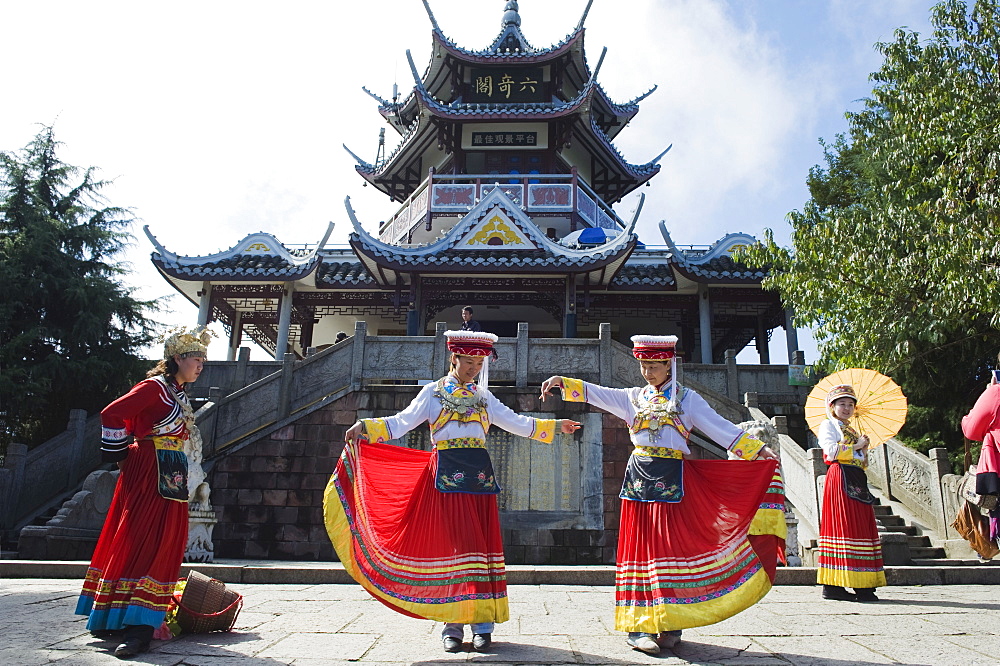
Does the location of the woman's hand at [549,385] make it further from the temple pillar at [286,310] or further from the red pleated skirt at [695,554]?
the temple pillar at [286,310]

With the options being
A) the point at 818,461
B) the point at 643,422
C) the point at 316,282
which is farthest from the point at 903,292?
the point at 316,282

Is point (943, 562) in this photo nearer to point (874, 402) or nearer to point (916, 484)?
point (916, 484)

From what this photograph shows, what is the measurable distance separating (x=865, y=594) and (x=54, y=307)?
11821 millimetres

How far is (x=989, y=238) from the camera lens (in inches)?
281

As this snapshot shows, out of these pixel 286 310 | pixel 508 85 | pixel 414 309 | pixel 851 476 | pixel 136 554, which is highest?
pixel 508 85

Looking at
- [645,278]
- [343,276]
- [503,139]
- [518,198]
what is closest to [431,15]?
[503,139]

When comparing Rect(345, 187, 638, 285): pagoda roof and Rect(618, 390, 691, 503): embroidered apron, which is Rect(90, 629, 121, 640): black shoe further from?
Rect(345, 187, 638, 285): pagoda roof

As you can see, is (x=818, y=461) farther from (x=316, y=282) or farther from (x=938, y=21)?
(x=316, y=282)

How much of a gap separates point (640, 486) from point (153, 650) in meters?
2.55

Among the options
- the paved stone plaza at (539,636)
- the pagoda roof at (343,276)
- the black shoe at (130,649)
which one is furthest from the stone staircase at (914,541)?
the pagoda roof at (343,276)

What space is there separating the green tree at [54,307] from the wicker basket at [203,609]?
26.6 feet

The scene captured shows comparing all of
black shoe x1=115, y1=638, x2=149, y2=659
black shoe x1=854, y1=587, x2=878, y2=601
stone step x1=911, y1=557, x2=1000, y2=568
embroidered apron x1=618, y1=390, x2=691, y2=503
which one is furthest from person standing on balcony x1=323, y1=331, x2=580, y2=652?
stone step x1=911, y1=557, x2=1000, y2=568

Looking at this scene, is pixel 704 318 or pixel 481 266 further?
pixel 704 318

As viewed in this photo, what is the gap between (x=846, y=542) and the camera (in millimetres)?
5586
